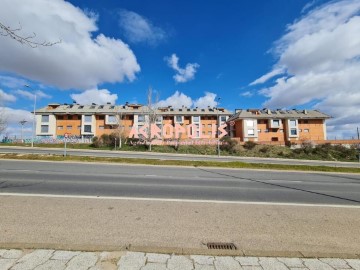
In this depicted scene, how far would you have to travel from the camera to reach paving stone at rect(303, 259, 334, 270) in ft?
10.9

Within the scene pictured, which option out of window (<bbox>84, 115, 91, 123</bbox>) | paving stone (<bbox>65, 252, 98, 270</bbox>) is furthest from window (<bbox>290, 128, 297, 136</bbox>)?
paving stone (<bbox>65, 252, 98, 270</bbox>)

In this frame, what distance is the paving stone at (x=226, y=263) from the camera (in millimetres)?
3244

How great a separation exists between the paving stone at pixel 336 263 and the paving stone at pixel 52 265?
12.9ft

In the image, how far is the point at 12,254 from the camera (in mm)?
3379

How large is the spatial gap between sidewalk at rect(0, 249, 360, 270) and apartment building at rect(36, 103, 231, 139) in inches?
2090

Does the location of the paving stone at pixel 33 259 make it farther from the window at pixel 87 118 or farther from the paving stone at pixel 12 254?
the window at pixel 87 118

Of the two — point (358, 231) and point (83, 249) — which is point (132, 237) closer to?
point (83, 249)

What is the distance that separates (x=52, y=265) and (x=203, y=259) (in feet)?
7.10

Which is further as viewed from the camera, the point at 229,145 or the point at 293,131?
the point at 293,131

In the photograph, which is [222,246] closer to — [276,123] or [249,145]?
[249,145]

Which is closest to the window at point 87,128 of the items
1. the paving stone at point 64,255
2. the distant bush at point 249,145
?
the distant bush at point 249,145

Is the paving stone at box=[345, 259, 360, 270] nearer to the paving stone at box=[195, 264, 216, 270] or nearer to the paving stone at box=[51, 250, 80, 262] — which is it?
the paving stone at box=[195, 264, 216, 270]

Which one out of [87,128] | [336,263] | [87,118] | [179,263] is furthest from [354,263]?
[87,118]

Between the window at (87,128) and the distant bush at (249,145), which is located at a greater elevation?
the window at (87,128)
